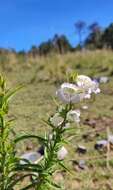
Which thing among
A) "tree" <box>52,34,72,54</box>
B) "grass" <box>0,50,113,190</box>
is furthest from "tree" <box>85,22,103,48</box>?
"grass" <box>0,50,113,190</box>

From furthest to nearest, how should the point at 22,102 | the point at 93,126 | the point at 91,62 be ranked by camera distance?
1. the point at 91,62
2. the point at 22,102
3. the point at 93,126

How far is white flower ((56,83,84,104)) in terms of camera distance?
188 centimetres

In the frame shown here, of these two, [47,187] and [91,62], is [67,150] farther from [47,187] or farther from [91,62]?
[91,62]

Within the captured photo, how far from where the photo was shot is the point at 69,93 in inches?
74.7

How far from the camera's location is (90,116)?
5434 mm

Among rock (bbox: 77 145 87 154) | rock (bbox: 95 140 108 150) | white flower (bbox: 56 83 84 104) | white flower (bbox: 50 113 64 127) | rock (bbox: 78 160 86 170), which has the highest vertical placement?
white flower (bbox: 56 83 84 104)

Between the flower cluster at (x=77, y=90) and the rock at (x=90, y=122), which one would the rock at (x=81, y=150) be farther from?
the flower cluster at (x=77, y=90)

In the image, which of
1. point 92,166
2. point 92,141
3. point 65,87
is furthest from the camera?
point 92,141

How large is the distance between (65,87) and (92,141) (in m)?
2.60

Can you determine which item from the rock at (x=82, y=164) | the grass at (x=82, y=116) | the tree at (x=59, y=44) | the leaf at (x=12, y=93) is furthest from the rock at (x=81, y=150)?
the tree at (x=59, y=44)

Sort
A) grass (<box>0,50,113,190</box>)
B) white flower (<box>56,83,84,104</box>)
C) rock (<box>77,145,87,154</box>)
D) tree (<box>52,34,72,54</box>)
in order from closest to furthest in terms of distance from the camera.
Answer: white flower (<box>56,83,84,104</box>) < grass (<box>0,50,113,190</box>) < rock (<box>77,145,87,154</box>) < tree (<box>52,34,72,54</box>)

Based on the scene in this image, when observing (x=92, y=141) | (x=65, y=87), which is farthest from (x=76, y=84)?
(x=92, y=141)

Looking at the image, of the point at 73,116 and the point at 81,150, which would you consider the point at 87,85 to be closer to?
the point at 73,116

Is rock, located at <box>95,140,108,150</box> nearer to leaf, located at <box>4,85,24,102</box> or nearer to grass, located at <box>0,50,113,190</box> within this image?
grass, located at <box>0,50,113,190</box>
